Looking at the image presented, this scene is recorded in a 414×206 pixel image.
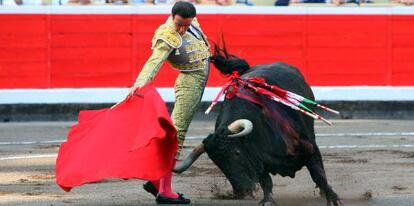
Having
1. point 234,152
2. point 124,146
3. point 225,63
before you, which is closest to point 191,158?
point 234,152

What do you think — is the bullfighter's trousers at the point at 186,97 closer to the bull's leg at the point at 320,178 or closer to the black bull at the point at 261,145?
the black bull at the point at 261,145

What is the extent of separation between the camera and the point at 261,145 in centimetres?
570

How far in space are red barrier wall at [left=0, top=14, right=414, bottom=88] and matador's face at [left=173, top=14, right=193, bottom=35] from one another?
656cm

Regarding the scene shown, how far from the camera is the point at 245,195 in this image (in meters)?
6.02

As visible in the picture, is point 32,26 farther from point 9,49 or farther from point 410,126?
point 410,126

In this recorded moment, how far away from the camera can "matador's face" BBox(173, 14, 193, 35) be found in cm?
597

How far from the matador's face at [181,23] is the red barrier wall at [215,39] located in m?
6.56

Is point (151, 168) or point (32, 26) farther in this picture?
point (32, 26)

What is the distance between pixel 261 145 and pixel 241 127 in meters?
0.18

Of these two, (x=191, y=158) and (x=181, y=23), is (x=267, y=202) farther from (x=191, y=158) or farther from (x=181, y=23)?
(x=181, y=23)

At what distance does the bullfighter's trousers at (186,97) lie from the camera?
611 cm

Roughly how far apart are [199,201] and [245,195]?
1.24ft

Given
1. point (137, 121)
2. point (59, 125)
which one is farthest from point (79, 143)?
point (59, 125)

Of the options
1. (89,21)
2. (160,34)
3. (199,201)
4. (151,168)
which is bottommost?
(89,21)
